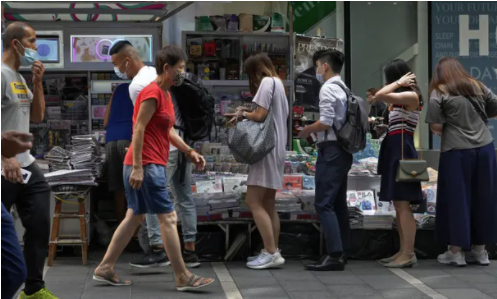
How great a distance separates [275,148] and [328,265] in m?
1.10

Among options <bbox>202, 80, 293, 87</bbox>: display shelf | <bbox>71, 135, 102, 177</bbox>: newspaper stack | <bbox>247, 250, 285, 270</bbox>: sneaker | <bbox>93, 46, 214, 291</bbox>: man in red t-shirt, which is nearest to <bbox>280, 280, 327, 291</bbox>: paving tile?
<bbox>247, 250, 285, 270</bbox>: sneaker

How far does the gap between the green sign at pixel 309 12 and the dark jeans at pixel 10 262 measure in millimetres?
8022

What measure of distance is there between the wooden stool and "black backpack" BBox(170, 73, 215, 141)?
1.18m

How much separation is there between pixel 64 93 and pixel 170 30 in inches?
72.6

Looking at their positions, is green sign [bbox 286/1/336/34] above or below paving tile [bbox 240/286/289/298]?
above

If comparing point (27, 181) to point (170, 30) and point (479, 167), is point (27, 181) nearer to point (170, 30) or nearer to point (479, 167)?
→ point (479, 167)

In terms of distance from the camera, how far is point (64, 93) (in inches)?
352

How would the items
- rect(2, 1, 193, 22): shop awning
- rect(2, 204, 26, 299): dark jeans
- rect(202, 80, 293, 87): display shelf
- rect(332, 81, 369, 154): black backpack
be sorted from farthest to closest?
rect(202, 80, 293, 87): display shelf
rect(2, 1, 193, 22): shop awning
rect(332, 81, 369, 154): black backpack
rect(2, 204, 26, 299): dark jeans

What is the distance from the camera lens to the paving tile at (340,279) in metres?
6.24

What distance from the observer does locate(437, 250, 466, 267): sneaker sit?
696cm

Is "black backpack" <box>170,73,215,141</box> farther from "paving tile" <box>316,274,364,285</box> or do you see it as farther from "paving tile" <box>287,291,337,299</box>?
"paving tile" <box>287,291,337,299</box>

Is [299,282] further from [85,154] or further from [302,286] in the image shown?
[85,154]

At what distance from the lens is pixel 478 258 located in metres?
7.06

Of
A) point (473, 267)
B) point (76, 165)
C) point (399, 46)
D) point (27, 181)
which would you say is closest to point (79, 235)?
point (76, 165)
